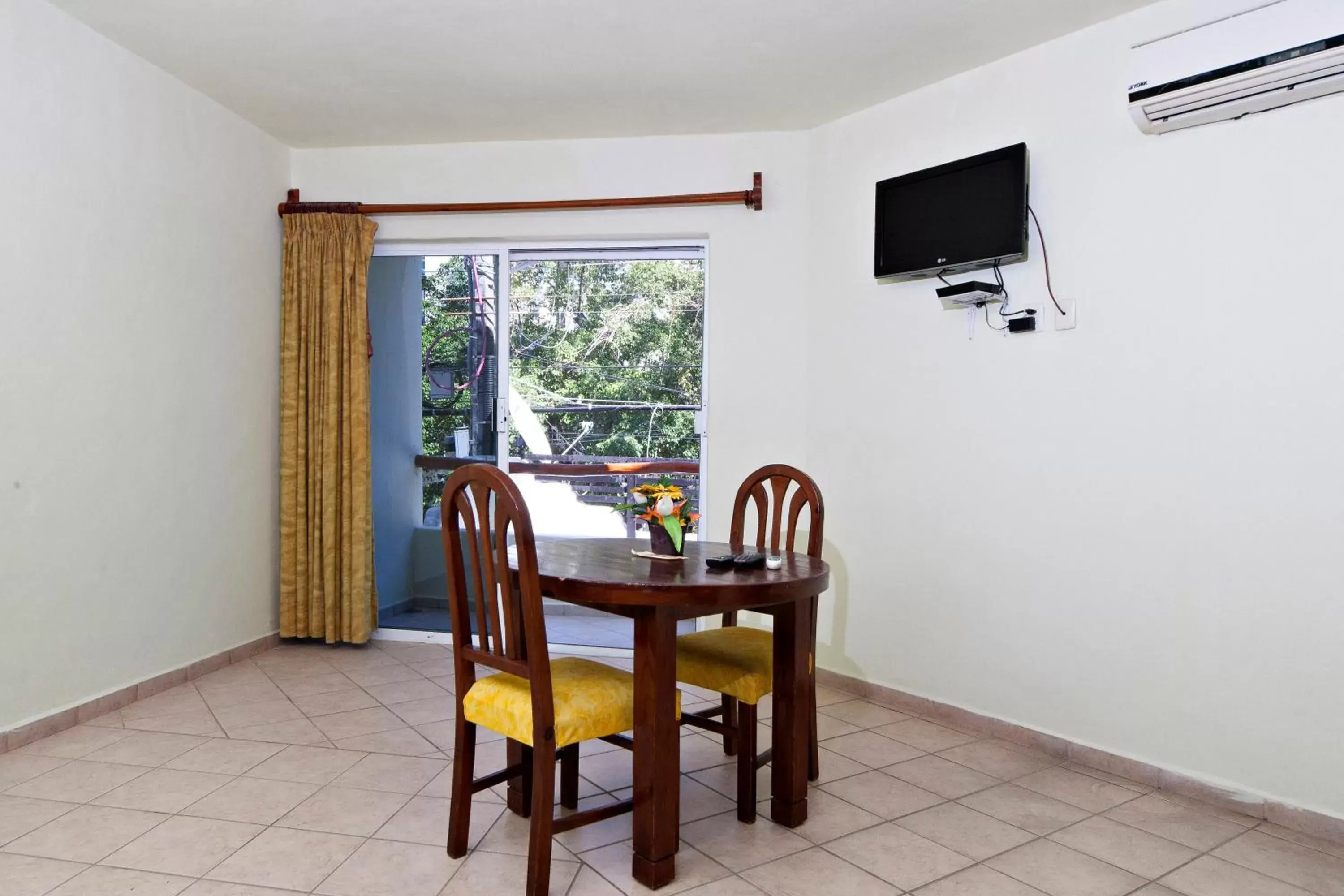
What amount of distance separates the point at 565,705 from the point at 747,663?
0.62 m

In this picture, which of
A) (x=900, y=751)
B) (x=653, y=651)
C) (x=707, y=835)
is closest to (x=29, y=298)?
(x=653, y=651)

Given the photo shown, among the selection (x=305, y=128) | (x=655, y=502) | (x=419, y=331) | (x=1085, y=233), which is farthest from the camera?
(x=419, y=331)

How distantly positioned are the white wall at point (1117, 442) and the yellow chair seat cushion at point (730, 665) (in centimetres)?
112

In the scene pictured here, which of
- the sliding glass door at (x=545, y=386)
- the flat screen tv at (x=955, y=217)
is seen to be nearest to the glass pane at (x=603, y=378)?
the sliding glass door at (x=545, y=386)

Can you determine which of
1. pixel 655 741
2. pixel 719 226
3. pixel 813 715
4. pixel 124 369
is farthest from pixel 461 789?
pixel 719 226

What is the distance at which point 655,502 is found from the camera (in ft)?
7.92

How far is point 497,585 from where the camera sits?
81.1 inches

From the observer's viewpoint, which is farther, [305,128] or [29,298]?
[305,128]

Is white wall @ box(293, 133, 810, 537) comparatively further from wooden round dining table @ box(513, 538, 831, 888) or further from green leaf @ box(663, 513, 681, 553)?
wooden round dining table @ box(513, 538, 831, 888)

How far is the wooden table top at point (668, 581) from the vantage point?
198 centimetres

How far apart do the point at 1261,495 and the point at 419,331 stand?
11.7 feet

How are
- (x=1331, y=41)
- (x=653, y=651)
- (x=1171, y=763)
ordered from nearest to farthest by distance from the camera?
(x=653, y=651) → (x=1331, y=41) → (x=1171, y=763)

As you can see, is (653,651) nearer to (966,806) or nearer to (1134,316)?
(966,806)

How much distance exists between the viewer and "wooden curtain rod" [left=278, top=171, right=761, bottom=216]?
3.95 meters
